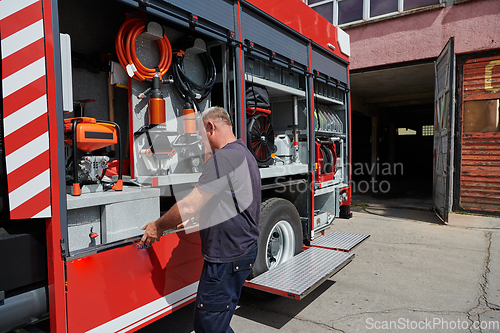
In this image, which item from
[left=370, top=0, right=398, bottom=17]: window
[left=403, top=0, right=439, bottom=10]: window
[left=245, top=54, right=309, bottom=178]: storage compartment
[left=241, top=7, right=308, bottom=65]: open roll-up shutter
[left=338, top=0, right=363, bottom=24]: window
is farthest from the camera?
[left=338, top=0, right=363, bottom=24]: window

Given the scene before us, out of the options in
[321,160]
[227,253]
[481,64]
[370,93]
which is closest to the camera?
[227,253]

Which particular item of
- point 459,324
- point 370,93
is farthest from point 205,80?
point 370,93

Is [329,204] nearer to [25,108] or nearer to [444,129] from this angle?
[444,129]

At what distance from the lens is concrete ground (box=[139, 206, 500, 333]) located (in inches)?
116

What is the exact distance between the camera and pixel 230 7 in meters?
3.00

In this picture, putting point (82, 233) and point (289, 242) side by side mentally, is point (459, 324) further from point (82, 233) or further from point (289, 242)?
point (82, 233)

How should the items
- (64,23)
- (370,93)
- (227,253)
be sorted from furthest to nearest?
1. (370,93)
2. (64,23)
3. (227,253)

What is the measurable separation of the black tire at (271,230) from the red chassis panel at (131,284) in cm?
75

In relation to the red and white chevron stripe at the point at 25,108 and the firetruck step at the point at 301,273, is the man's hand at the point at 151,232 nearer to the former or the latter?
the red and white chevron stripe at the point at 25,108

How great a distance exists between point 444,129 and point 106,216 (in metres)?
6.70

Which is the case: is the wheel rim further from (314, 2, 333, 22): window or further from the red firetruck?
(314, 2, 333, 22): window

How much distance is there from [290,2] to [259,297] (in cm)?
317

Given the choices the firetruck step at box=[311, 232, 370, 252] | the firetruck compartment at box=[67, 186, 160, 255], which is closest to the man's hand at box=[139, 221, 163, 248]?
the firetruck compartment at box=[67, 186, 160, 255]

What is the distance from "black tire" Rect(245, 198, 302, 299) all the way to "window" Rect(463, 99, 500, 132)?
5589 millimetres
